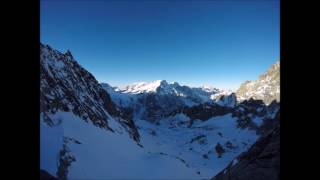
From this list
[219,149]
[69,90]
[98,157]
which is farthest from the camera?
[219,149]

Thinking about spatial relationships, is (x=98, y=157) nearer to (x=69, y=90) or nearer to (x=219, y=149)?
(x=69, y=90)

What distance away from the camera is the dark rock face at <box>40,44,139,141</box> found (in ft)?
168

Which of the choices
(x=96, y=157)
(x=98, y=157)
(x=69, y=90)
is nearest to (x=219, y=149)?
(x=69, y=90)

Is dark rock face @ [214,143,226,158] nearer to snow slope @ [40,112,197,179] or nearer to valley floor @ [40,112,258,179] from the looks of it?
valley floor @ [40,112,258,179]

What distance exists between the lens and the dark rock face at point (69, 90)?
5134 cm

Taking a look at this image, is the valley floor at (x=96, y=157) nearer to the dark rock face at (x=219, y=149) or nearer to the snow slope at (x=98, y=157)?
the snow slope at (x=98, y=157)

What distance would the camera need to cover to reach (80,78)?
8106 centimetres

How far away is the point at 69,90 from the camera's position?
67.2 m

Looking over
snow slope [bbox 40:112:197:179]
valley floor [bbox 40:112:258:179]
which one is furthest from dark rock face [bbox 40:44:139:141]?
valley floor [bbox 40:112:258:179]

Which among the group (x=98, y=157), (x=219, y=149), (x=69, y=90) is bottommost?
(x=219, y=149)

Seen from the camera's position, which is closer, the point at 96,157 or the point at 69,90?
the point at 96,157

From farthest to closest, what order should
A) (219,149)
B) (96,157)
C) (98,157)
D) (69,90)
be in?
1. (219,149)
2. (69,90)
3. (98,157)
4. (96,157)
